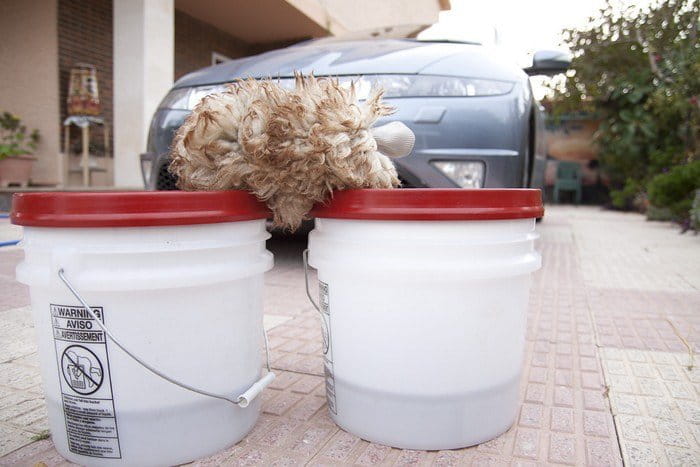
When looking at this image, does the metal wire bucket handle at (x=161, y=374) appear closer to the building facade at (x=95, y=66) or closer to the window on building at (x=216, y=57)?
the building facade at (x=95, y=66)

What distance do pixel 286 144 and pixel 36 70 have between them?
21.5 feet

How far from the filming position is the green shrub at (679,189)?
21.2 ft

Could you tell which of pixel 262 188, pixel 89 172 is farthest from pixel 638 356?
pixel 89 172

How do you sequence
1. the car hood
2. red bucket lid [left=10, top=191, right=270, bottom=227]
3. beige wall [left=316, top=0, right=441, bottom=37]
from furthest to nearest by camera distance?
beige wall [left=316, top=0, right=441, bottom=37], the car hood, red bucket lid [left=10, top=191, right=270, bottom=227]

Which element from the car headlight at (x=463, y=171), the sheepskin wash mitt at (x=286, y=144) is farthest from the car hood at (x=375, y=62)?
the sheepskin wash mitt at (x=286, y=144)

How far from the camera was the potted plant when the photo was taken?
576 centimetres

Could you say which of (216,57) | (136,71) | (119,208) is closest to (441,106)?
(119,208)

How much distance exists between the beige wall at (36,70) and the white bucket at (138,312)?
6012 millimetres

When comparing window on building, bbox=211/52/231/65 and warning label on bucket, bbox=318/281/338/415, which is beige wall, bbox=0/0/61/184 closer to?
window on building, bbox=211/52/231/65

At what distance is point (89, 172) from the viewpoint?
21.6ft

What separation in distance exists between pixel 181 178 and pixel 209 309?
0.37 m

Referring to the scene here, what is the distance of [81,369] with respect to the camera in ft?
3.60

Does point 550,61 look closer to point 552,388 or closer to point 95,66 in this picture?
point 552,388

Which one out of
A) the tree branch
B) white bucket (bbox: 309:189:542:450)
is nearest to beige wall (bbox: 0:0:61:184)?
white bucket (bbox: 309:189:542:450)
